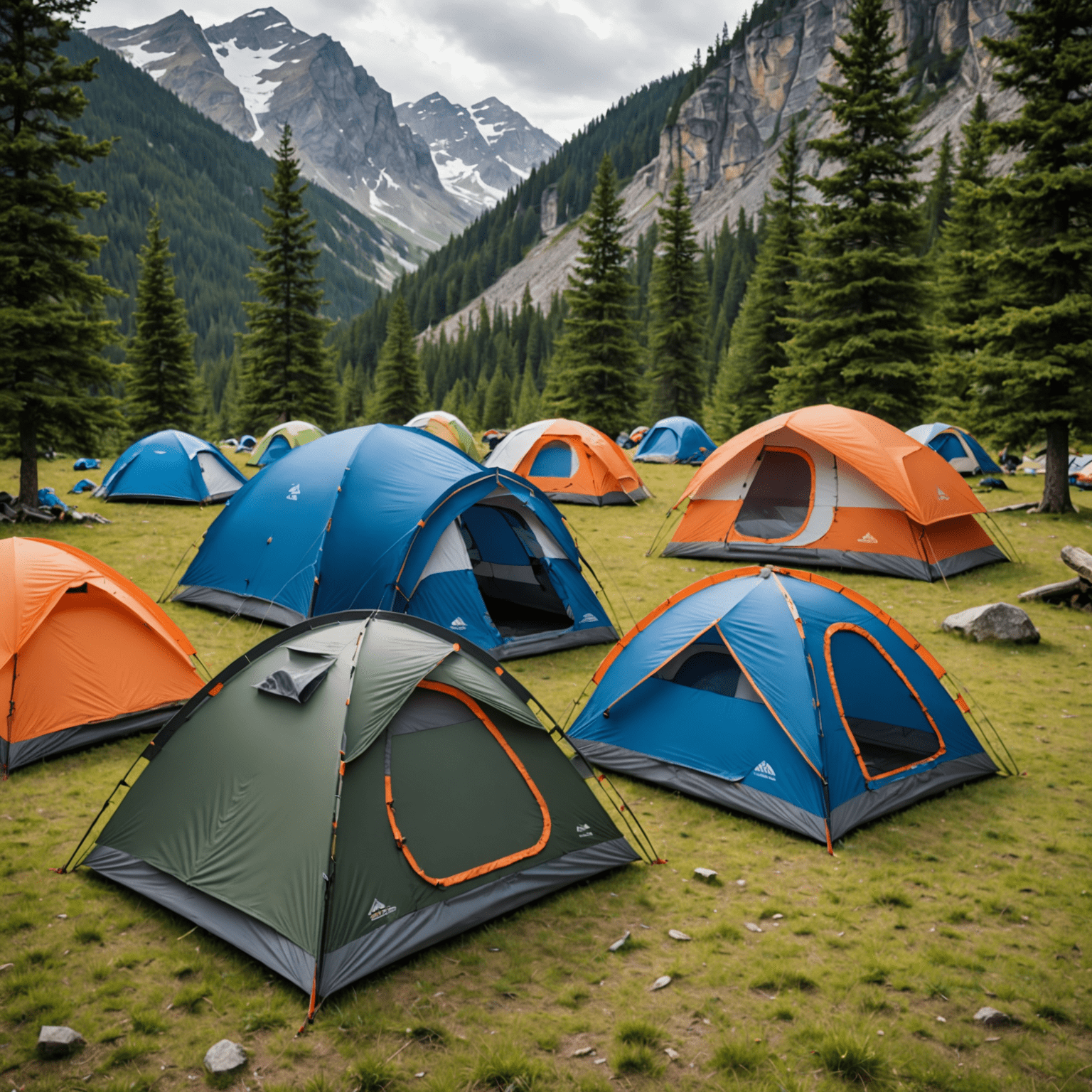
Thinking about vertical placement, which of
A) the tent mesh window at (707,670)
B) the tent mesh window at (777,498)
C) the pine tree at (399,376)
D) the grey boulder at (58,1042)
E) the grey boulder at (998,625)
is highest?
the pine tree at (399,376)

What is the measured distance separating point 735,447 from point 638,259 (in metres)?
120

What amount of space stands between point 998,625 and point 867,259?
50.1 ft

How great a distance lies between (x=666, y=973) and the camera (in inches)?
177

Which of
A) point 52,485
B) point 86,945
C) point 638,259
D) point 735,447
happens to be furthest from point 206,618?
point 638,259

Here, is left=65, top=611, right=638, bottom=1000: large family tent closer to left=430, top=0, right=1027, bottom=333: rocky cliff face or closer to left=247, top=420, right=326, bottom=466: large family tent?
left=247, top=420, right=326, bottom=466: large family tent

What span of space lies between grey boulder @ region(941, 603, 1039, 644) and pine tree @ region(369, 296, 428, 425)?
40.5 meters

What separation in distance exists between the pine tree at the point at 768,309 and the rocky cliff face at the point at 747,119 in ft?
259

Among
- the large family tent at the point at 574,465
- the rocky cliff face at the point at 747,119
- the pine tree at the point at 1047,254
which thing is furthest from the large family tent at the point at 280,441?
the rocky cliff face at the point at 747,119

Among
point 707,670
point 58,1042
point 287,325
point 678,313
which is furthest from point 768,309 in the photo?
point 58,1042

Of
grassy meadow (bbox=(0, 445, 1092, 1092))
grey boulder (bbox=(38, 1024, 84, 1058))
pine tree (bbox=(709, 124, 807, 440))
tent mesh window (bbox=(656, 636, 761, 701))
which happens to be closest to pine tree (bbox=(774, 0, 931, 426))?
pine tree (bbox=(709, 124, 807, 440))

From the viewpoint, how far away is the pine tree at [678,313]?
38844 millimetres

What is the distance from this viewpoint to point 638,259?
411ft

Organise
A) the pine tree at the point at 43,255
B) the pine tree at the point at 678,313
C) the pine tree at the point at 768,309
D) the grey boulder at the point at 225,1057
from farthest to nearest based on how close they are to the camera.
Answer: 1. the pine tree at the point at 678,313
2. the pine tree at the point at 768,309
3. the pine tree at the point at 43,255
4. the grey boulder at the point at 225,1057

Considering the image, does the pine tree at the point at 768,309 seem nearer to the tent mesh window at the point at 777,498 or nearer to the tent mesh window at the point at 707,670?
the tent mesh window at the point at 777,498
